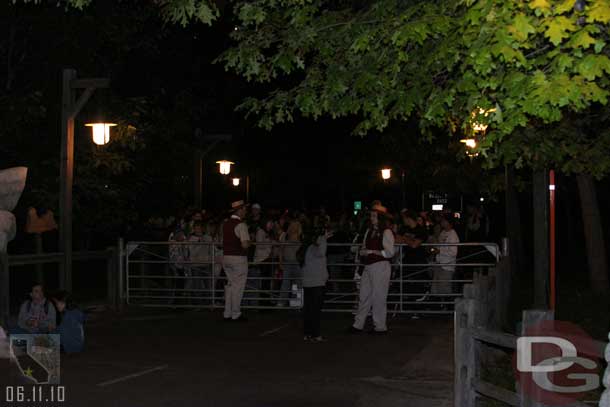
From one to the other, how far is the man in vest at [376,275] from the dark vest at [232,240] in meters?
2.54

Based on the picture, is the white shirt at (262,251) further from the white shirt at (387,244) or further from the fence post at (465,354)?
the fence post at (465,354)

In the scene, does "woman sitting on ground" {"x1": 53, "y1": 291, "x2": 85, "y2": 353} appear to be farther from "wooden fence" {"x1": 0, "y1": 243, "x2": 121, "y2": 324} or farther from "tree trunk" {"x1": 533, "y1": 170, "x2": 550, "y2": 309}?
"tree trunk" {"x1": 533, "y1": 170, "x2": 550, "y2": 309}

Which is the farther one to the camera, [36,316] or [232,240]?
[232,240]

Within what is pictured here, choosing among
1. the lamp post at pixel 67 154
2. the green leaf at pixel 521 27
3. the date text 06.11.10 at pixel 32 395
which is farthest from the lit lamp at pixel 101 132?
the green leaf at pixel 521 27

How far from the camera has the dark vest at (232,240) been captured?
1769 centimetres

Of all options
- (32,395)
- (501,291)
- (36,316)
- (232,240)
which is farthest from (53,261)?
(501,291)

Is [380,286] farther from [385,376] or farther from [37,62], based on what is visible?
[37,62]

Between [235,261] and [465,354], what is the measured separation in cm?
948

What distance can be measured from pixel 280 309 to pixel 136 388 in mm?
8758

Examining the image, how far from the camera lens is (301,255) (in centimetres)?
1546

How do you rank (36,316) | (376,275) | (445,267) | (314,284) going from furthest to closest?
1. (445,267)
2. (376,275)
3. (314,284)
4. (36,316)

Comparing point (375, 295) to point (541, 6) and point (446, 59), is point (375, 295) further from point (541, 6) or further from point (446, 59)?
point (541, 6)

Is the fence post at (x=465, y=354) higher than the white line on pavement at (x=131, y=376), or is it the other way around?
the fence post at (x=465, y=354)

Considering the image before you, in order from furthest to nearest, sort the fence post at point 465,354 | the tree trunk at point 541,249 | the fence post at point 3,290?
the fence post at point 3,290, the tree trunk at point 541,249, the fence post at point 465,354
